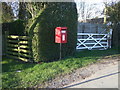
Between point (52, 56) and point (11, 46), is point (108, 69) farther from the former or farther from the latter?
point (11, 46)

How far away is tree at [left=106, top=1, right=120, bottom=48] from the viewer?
35.6 ft

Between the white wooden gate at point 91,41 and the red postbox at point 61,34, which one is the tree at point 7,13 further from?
the red postbox at point 61,34

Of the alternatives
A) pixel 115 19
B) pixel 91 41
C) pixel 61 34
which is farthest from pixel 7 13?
pixel 115 19

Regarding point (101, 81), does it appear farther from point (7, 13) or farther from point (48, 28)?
point (7, 13)

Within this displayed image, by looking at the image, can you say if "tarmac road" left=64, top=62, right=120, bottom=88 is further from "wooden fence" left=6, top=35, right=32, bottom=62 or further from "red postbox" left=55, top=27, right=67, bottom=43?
"wooden fence" left=6, top=35, right=32, bottom=62

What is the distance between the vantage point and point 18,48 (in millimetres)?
8242

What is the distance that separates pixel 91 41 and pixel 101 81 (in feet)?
23.2

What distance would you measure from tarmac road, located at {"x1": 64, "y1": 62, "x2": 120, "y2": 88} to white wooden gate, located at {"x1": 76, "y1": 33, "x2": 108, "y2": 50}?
526 centimetres

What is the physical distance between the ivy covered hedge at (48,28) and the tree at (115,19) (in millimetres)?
4794

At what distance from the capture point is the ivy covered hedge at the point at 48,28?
702 cm

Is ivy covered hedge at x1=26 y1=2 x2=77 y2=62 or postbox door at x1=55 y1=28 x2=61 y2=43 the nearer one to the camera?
postbox door at x1=55 y1=28 x2=61 y2=43

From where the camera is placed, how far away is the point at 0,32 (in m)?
10.0

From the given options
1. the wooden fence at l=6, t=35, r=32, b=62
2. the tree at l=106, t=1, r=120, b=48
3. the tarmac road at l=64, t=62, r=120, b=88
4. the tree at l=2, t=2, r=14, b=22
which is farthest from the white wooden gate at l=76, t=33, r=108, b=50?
the tree at l=2, t=2, r=14, b=22

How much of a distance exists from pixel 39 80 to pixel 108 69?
118 inches
